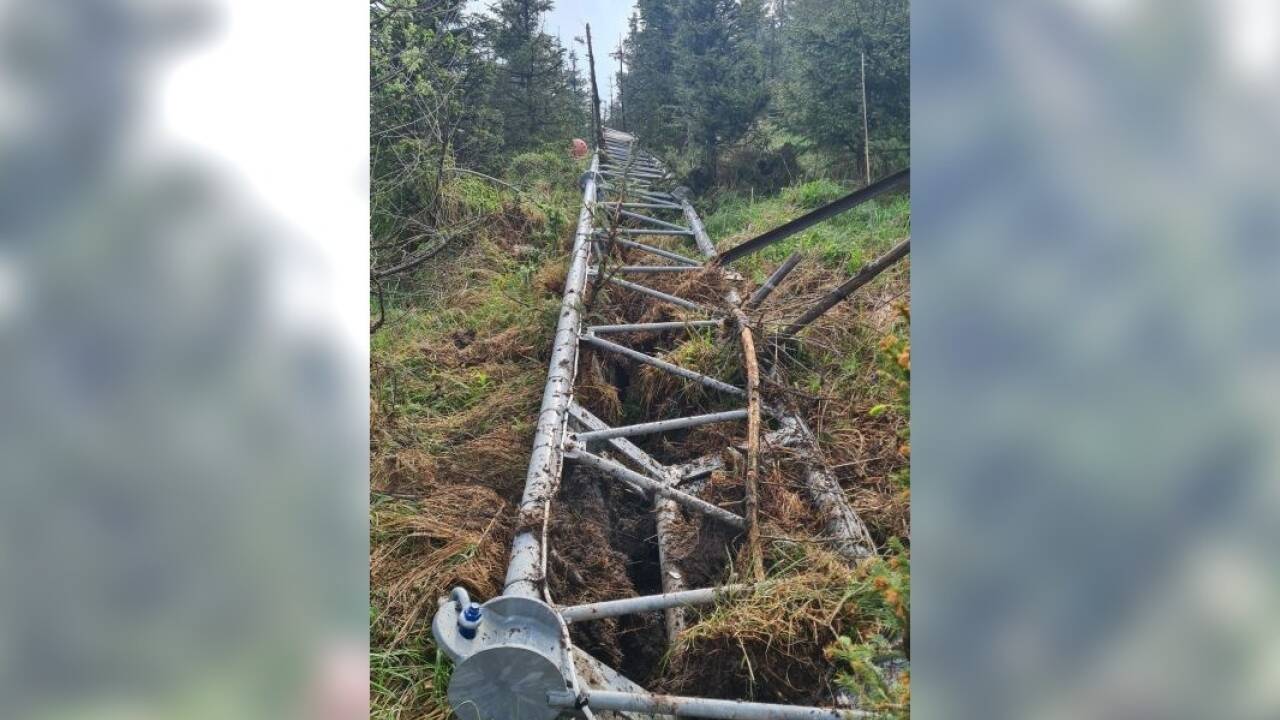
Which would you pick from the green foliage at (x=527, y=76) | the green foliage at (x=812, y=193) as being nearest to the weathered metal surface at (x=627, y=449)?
the green foliage at (x=812, y=193)

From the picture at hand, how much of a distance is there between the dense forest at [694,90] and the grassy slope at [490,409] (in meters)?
0.35

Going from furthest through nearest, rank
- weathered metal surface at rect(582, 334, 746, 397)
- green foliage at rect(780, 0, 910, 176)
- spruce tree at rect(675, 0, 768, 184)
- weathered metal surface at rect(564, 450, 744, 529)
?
spruce tree at rect(675, 0, 768, 184) → green foliage at rect(780, 0, 910, 176) → weathered metal surface at rect(582, 334, 746, 397) → weathered metal surface at rect(564, 450, 744, 529)

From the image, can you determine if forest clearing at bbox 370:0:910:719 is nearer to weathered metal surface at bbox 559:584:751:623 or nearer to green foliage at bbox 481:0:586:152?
weathered metal surface at bbox 559:584:751:623

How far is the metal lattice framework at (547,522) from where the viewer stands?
1.17 metres

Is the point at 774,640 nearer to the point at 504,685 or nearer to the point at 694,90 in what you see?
the point at 504,685

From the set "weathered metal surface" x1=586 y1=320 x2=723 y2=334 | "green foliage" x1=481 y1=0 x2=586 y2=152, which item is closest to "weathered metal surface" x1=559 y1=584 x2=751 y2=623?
"weathered metal surface" x1=586 y1=320 x2=723 y2=334

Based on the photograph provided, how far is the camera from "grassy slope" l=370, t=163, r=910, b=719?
4.77 ft

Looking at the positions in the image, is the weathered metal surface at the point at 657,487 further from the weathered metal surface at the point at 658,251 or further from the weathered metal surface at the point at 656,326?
the weathered metal surface at the point at 658,251

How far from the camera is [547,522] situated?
5.69 feet

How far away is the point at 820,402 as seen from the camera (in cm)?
236

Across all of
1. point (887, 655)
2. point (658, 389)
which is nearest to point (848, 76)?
point (658, 389)

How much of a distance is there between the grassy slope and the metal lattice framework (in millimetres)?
120
